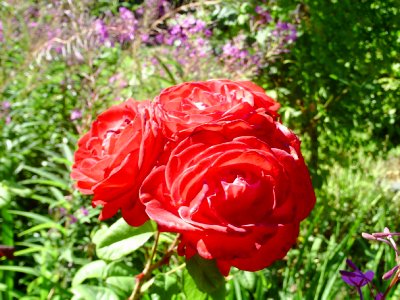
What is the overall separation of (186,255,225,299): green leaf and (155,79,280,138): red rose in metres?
0.19

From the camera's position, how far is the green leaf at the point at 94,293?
2.93 feet

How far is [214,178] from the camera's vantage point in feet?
1.90

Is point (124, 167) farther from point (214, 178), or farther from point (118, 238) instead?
point (118, 238)

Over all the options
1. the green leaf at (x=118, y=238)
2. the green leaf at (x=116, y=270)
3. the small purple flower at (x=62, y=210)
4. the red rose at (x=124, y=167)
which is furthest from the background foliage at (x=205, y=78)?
the red rose at (x=124, y=167)

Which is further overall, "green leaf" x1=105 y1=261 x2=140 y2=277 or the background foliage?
the background foliage

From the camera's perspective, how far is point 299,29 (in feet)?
8.40

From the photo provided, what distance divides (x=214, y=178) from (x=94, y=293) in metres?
0.52

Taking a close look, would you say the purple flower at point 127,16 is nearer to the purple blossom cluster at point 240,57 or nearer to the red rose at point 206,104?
the purple blossom cluster at point 240,57

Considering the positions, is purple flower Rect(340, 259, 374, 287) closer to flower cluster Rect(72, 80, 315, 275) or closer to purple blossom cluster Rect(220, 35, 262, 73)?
flower cluster Rect(72, 80, 315, 275)

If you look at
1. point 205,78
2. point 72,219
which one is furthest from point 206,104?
point 205,78

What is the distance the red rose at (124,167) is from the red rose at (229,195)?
0.05 m

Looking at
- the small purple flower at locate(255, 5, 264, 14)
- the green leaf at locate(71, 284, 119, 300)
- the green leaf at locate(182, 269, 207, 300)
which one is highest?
the green leaf at locate(182, 269, 207, 300)

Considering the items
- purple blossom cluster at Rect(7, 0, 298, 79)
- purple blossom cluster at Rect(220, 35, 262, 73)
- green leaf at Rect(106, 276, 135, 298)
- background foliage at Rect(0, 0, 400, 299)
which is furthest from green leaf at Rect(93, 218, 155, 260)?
purple blossom cluster at Rect(220, 35, 262, 73)

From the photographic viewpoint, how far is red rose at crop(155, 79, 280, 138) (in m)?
0.62
